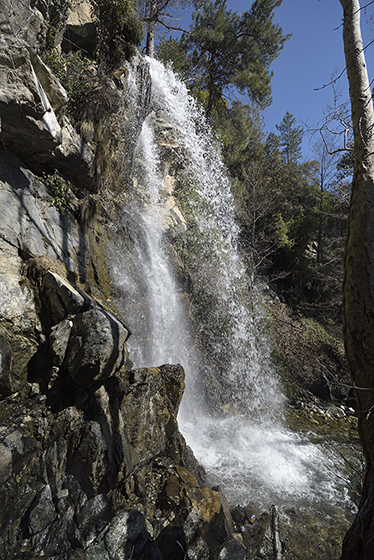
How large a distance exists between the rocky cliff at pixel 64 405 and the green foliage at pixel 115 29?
9.86 ft

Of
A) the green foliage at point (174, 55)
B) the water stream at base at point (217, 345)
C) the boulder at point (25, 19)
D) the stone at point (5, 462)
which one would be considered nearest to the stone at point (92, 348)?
the stone at point (5, 462)

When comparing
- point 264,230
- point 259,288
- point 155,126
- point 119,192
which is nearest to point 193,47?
point 155,126

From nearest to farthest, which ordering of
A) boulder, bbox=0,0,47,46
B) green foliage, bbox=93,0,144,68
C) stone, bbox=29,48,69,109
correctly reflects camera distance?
boulder, bbox=0,0,47,46, stone, bbox=29,48,69,109, green foliage, bbox=93,0,144,68

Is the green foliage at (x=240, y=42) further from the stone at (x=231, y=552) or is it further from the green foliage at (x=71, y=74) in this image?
the stone at (x=231, y=552)

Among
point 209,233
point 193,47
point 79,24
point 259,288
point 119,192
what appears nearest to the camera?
point 79,24

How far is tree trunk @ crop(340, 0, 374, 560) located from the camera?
5.60 feet

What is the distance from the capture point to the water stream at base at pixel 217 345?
5.59 meters

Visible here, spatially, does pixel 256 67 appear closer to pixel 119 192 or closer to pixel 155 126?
pixel 155 126

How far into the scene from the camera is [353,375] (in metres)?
1.93

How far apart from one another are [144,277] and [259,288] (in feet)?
21.7

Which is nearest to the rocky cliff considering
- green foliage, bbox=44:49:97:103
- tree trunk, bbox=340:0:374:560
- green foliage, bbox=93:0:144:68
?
green foliage, bbox=44:49:97:103

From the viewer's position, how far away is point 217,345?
9.01 metres

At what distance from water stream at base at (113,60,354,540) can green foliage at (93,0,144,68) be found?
2.87 meters

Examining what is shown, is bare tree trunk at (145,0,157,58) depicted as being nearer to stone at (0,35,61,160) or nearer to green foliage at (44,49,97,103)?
green foliage at (44,49,97,103)
